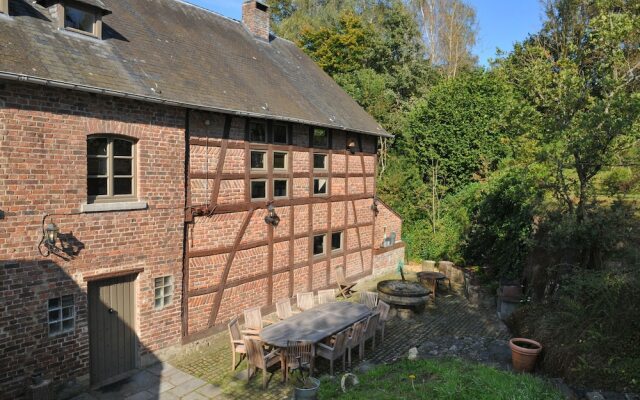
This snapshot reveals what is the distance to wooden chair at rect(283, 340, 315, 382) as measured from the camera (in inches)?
326

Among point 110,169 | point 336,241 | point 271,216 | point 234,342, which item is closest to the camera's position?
point 110,169

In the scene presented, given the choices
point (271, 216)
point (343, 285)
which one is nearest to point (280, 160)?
point (271, 216)

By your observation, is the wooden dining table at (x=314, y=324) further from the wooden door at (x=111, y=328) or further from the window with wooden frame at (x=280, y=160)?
the window with wooden frame at (x=280, y=160)

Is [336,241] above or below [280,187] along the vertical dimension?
below

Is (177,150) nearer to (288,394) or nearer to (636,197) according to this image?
(288,394)

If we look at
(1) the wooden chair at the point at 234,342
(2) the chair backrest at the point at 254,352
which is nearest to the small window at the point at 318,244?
(1) the wooden chair at the point at 234,342

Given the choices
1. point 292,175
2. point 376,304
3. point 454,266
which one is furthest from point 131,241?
point 454,266

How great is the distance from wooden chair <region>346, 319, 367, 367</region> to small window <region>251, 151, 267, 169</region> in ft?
14.5

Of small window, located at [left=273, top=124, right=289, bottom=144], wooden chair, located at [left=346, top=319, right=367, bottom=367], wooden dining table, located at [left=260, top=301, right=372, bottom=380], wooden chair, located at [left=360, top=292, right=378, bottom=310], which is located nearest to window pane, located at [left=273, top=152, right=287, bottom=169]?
small window, located at [left=273, top=124, right=289, bottom=144]

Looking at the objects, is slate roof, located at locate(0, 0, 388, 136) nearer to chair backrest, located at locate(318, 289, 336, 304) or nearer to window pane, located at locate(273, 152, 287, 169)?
window pane, located at locate(273, 152, 287, 169)

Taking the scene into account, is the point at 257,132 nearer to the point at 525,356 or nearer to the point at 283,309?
the point at 283,309

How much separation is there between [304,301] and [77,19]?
7515mm

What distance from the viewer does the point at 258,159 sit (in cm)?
1106

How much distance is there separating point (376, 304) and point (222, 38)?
8509 mm
